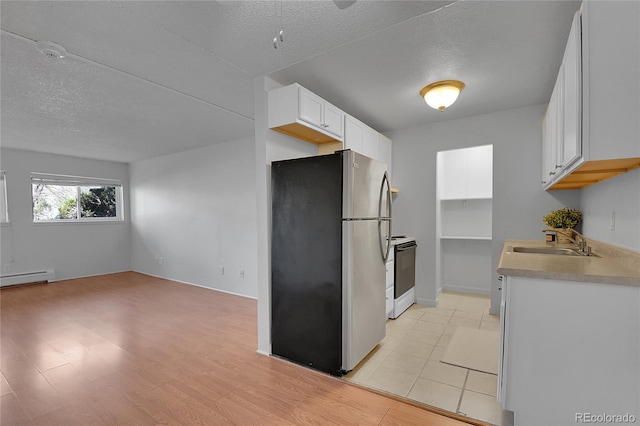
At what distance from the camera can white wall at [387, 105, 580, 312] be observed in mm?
3416

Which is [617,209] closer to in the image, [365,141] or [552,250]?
[552,250]

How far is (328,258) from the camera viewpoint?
2330 mm

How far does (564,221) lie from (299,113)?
294cm

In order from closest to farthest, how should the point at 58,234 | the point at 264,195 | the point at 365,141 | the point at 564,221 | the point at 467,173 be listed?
the point at 264,195, the point at 564,221, the point at 365,141, the point at 467,173, the point at 58,234

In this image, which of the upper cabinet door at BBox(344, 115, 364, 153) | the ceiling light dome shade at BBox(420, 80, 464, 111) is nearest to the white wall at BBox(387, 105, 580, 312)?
the ceiling light dome shade at BBox(420, 80, 464, 111)

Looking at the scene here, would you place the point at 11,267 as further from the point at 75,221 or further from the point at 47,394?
the point at 47,394

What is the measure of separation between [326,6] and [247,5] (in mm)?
477

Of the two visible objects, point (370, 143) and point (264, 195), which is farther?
point (370, 143)

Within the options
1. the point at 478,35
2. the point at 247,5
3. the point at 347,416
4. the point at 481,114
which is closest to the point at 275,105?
the point at 247,5

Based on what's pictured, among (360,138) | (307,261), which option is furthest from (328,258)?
(360,138)

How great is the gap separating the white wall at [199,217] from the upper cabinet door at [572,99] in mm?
3869

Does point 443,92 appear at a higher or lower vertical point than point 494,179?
higher

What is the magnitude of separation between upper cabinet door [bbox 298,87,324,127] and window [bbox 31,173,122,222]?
6044 millimetres

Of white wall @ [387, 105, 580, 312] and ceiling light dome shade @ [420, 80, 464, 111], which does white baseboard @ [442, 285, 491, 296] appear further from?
ceiling light dome shade @ [420, 80, 464, 111]
